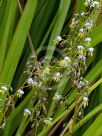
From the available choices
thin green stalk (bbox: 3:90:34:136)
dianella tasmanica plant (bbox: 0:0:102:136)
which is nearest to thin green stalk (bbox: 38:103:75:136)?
dianella tasmanica plant (bbox: 0:0:102:136)

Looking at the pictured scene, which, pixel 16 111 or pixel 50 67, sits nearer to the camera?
pixel 50 67

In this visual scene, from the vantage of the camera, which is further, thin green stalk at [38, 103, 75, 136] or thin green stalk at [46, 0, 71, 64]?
thin green stalk at [46, 0, 71, 64]

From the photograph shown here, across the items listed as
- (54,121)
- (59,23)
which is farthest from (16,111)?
(59,23)

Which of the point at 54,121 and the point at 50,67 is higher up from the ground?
the point at 50,67

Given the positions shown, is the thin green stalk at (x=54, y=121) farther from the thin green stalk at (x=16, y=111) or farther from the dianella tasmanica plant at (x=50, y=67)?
the thin green stalk at (x=16, y=111)

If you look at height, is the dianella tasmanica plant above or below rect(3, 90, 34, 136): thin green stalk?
above

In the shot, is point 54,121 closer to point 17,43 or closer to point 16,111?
point 16,111

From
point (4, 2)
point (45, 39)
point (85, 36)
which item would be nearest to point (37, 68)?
point (85, 36)

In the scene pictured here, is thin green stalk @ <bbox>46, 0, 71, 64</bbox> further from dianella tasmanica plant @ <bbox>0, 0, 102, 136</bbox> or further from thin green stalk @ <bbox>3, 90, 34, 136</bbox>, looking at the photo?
thin green stalk @ <bbox>3, 90, 34, 136</bbox>
